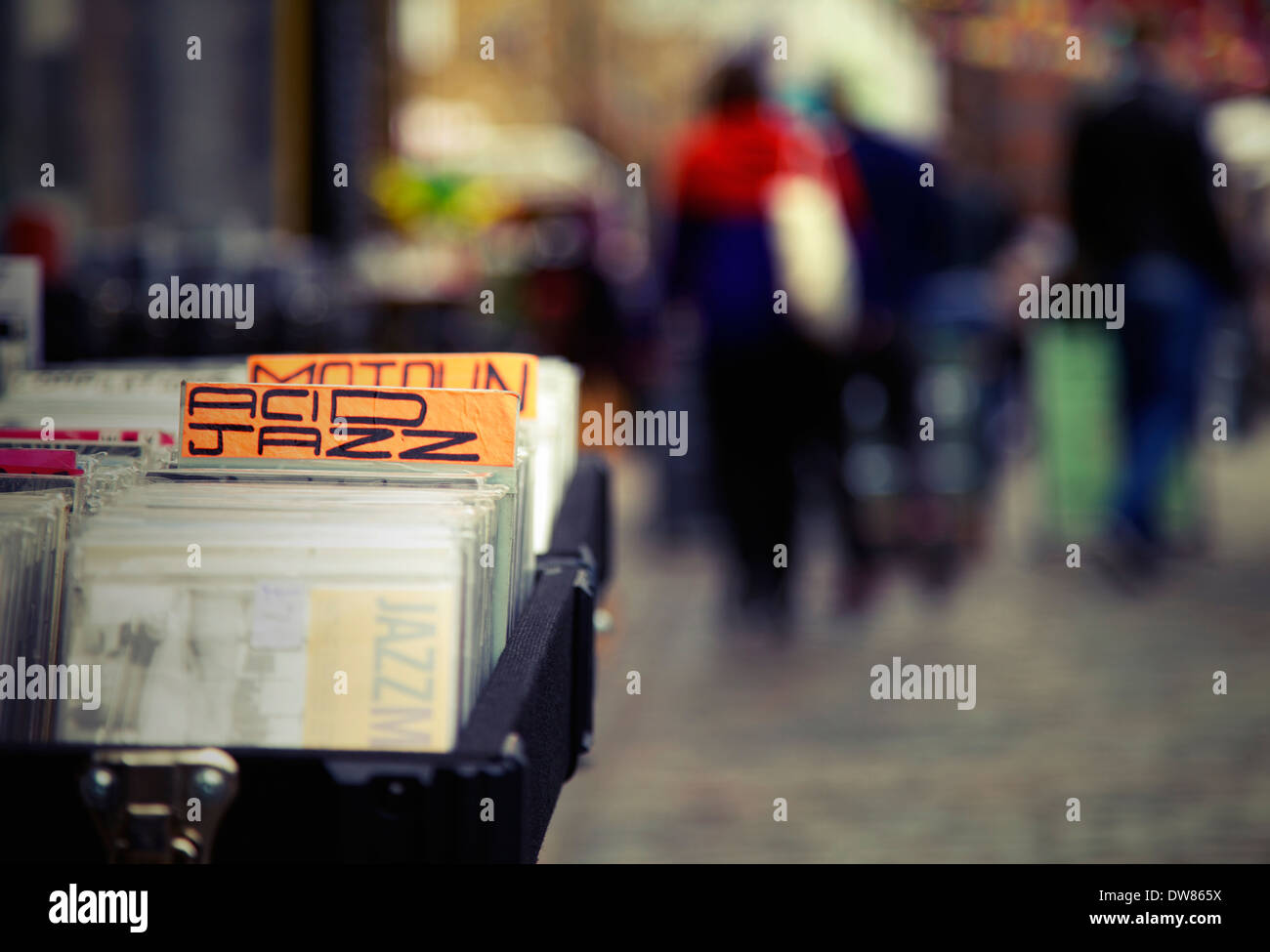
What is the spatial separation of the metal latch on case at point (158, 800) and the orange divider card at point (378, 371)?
1.97ft

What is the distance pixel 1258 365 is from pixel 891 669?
38.7ft

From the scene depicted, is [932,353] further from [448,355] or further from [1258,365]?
[1258,365]

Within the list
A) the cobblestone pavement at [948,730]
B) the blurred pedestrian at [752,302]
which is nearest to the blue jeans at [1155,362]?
the cobblestone pavement at [948,730]

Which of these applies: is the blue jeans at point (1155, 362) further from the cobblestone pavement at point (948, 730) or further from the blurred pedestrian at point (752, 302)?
the blurred pedestrian at point (752, 302)

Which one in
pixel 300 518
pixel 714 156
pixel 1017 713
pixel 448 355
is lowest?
pixel 1017 713

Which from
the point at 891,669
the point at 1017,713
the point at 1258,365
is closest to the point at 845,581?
the point at 891,669

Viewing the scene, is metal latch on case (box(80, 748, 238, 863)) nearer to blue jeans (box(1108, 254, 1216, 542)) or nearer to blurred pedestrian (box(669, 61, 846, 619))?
blurred pedestrian (box(669, 61, 846, 619))

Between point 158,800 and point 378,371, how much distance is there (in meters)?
0.64

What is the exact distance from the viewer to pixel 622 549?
9.37 meters

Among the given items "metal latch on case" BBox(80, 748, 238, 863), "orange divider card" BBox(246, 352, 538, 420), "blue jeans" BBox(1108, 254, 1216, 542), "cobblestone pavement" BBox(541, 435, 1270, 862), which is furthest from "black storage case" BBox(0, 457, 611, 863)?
"blue jeans" BBox(1108, 254, 1216, 542)

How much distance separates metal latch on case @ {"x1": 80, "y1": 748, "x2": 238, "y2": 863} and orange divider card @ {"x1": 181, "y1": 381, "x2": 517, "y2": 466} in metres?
0.40

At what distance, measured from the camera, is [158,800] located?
1.33 m

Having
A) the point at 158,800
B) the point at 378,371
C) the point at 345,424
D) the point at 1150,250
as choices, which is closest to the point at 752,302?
the point at 1150,250

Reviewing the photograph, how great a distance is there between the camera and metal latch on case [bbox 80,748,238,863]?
1.33m
